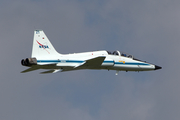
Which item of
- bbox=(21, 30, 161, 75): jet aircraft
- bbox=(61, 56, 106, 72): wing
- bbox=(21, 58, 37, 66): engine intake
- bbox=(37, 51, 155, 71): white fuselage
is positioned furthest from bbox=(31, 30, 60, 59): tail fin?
bbox=(61, 56, 106, 72): wing

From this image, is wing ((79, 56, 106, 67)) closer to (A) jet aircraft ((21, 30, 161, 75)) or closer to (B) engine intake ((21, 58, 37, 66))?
(A) jet aircraft ((21, 30, 161, 75))

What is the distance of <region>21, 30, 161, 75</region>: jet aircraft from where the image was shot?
54.7 meters

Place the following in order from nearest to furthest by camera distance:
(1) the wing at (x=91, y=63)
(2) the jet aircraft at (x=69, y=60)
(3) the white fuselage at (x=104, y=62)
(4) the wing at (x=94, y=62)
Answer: (2) the jet aircraft at (x=69, y=60), (3) the white fuselage at (x=104, y=62), (4) the wing at (x=94, y=62), (1) the wing at (x=91, y=63)

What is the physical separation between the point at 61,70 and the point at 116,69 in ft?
25.6

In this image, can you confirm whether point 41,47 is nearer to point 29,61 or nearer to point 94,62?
point 29,61

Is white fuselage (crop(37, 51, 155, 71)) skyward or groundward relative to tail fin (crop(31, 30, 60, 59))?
groundward

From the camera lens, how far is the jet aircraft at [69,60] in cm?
5466

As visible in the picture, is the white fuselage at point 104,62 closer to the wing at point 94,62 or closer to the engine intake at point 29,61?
the engine intake at point 29,61

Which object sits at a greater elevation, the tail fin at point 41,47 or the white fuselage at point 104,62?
the tail fin at point 41,47

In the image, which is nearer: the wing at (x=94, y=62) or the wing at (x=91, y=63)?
the wing at (x=94, y=62)

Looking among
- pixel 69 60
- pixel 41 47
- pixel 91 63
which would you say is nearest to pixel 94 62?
pixel 91 63

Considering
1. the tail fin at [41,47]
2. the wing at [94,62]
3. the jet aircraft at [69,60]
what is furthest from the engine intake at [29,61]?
the wing at [94,62]

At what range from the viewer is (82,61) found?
5728cm

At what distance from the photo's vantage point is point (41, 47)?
55.2 m
